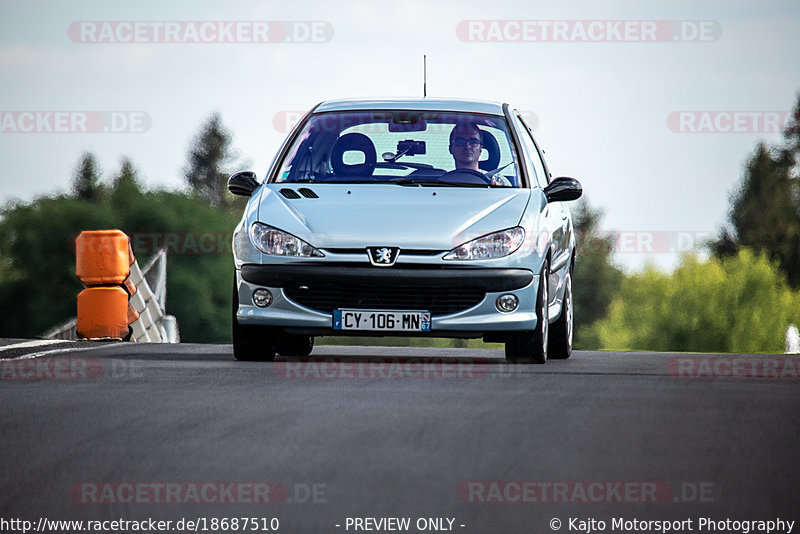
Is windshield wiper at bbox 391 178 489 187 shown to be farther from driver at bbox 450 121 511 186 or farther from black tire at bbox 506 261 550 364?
black tire at bbox 506 261 550 364

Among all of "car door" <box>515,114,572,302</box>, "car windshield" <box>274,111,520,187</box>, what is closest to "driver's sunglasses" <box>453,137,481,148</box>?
"car windshield" <box>274,111,520,187</box>

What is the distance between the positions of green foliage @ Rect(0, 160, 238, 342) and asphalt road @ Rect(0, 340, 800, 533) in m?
71.3

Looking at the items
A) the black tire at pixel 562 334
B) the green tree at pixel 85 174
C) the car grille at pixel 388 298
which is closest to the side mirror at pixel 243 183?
the car grille at pixel 388 298

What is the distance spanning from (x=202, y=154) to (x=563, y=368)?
138 metres

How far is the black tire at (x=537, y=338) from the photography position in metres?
11.4

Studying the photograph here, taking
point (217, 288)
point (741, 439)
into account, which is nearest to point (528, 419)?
point (741, 439)

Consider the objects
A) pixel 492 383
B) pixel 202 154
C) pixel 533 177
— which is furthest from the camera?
pixel 202 154

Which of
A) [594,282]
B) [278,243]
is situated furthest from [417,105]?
[594,282]

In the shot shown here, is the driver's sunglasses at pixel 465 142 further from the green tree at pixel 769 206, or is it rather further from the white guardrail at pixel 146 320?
the green tree at pixel 769 206

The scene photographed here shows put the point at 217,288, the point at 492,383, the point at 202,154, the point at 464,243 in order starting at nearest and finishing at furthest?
the point at 492,383 < the point at 464,243 < the point at 217,288 < the point at 202,154

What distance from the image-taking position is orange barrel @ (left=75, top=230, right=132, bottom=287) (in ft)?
52.6

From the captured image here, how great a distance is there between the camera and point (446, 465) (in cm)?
623

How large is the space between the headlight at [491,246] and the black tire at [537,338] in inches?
14.1

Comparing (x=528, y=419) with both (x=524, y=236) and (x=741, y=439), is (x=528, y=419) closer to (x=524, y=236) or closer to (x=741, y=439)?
(x=741, y=439)
